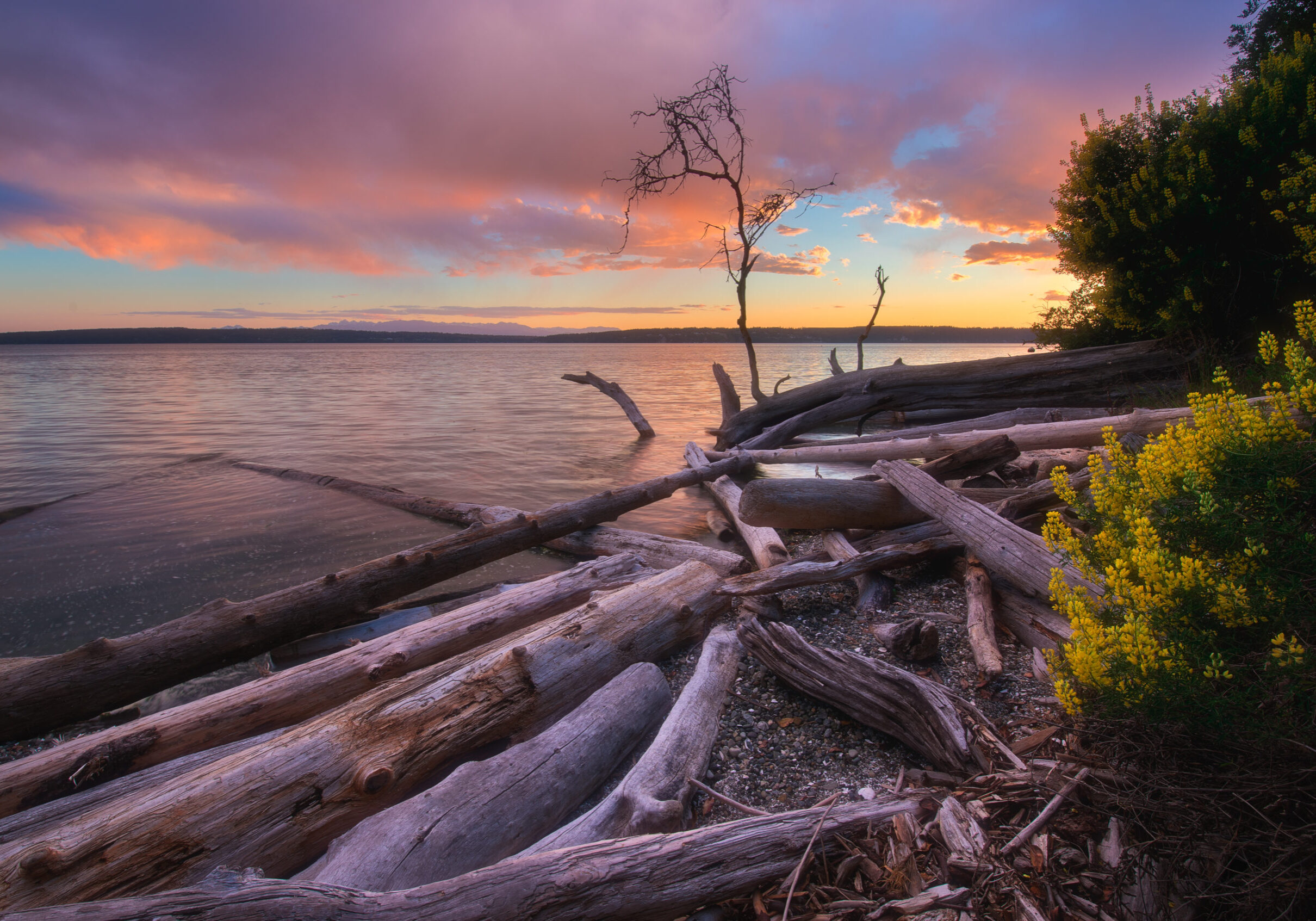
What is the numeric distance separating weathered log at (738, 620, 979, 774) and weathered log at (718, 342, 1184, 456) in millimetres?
10403

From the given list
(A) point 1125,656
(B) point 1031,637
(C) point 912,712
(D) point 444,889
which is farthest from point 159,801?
(B) point 1031,637

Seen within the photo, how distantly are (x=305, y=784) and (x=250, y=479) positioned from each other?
1207cm

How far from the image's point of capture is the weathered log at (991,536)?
4398mm

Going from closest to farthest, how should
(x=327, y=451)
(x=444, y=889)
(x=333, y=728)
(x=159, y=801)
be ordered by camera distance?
(x=444, y=889) → (x=159, y=801) → (x=333, y=728) → (x=327, y=451)

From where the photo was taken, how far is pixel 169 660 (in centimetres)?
450

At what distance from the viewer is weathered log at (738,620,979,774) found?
3037 mm

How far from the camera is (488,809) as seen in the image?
269 centimetres

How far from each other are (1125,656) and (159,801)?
3.80 metres

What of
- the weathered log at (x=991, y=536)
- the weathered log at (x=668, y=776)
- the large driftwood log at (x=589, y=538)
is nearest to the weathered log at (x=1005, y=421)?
the weathered log at (x=991, y=536)

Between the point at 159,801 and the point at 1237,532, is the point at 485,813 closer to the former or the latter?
the point at 159,801

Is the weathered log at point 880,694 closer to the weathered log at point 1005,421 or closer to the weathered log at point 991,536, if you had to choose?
the weathered log at point 991,536

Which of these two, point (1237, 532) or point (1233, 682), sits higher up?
point (1237, 532)

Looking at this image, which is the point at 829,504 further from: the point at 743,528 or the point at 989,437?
the point at 989,437

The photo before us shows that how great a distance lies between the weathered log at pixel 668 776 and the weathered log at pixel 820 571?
1042mm
